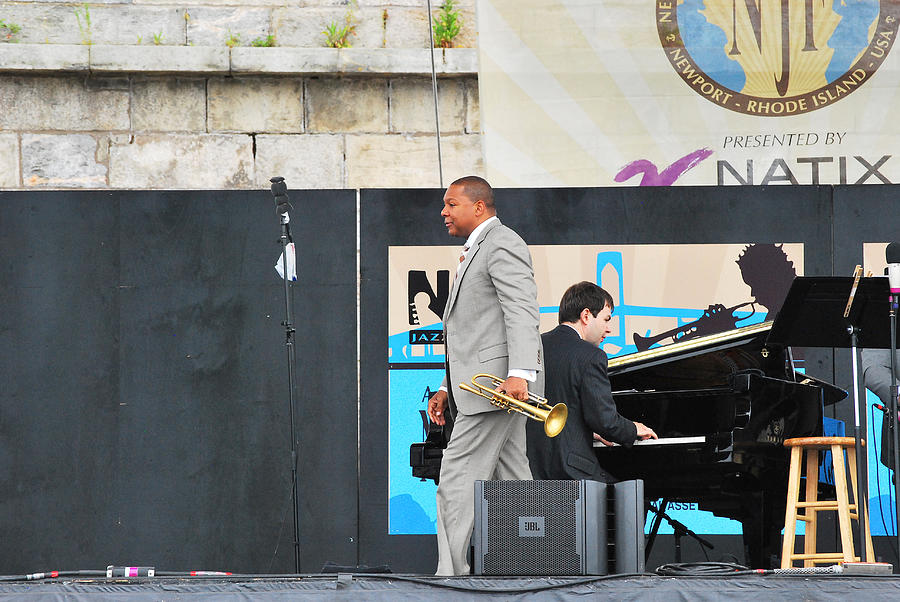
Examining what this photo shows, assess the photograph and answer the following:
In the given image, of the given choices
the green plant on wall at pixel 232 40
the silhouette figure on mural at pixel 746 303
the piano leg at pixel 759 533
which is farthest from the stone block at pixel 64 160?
the piano leg at pixel 759 533

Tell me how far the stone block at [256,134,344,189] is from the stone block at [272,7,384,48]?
2.11ft

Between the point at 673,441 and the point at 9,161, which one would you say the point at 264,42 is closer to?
the point at 9,161

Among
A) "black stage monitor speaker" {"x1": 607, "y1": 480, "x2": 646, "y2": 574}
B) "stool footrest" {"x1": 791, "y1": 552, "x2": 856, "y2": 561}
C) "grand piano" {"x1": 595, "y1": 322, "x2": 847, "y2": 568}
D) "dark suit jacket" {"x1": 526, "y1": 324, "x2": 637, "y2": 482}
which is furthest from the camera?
"stool footrest" {"x1": 791, "y1": 552, "x2": 856, "y2": 561}

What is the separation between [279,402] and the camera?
6922 mm

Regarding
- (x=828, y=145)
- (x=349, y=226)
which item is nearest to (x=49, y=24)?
(x=349, y=226)

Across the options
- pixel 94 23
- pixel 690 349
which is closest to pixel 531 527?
pixel 690 349

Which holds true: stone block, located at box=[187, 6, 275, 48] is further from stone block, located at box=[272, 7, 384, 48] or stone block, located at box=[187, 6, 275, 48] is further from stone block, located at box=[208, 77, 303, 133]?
stone block, located at box=[208, 77, 303, 133]

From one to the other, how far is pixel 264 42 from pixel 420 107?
3.64 ft

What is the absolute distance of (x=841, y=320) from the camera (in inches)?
199

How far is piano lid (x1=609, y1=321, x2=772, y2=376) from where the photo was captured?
5.33m

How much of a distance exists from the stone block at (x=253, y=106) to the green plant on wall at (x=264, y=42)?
0.23 metres

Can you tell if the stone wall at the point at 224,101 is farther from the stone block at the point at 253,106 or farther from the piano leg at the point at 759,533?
the piano leg at the point at 759,533

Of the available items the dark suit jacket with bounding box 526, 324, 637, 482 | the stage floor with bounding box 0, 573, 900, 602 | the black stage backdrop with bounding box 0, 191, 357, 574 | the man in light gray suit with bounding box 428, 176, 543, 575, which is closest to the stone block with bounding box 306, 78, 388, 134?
the black stage backdrop with bounding box 0, 191, 357, 574

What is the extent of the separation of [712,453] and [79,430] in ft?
12.0
